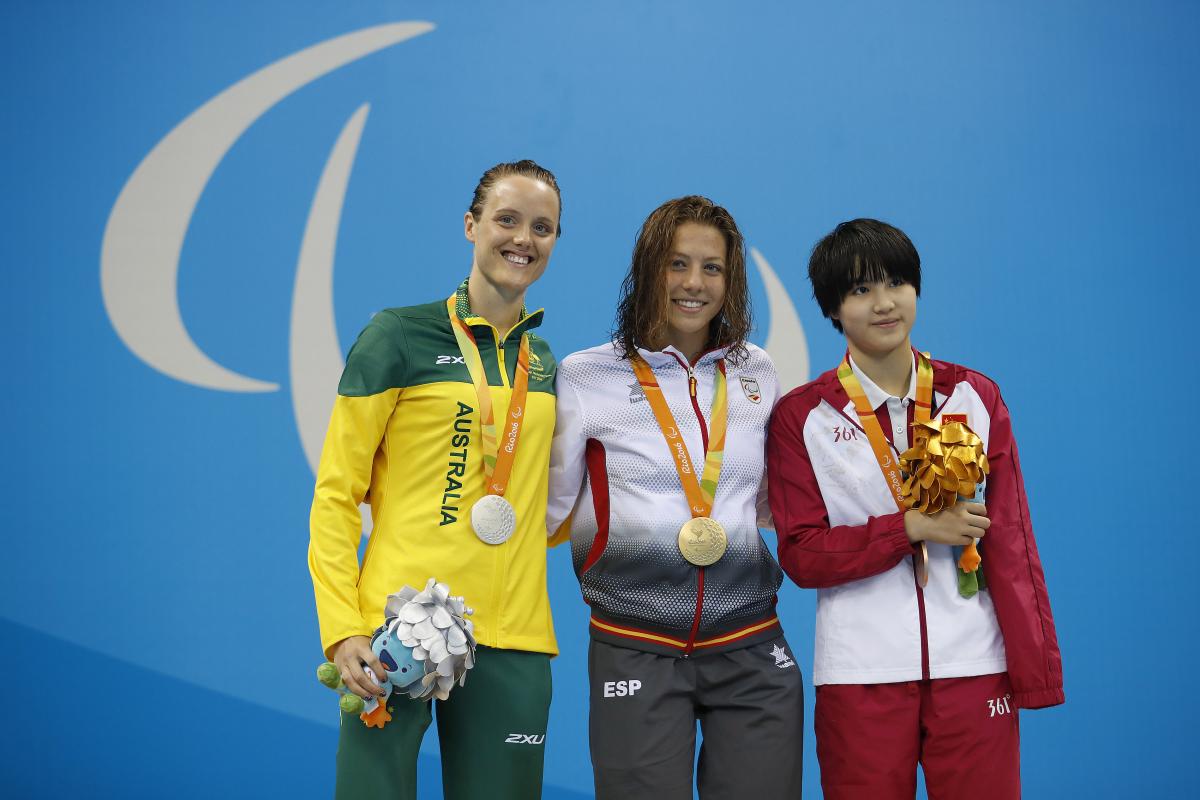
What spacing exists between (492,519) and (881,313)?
0.92 metres

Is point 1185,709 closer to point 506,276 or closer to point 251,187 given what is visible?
point 506,276

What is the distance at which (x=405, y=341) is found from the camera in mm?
2271

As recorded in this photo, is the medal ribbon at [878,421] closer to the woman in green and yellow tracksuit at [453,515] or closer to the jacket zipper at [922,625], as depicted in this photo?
the jacket zipper at [922,625]

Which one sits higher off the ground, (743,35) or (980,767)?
(743,35)

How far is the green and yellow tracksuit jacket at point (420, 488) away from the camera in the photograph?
2184 mm

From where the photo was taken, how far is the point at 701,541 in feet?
7.29

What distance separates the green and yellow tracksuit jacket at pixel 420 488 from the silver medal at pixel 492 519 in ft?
0.07

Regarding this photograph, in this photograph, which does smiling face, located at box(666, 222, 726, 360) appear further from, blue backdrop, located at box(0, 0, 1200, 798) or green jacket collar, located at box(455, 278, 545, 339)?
blue backdrop, located at box(0, 0, 1200, 798)

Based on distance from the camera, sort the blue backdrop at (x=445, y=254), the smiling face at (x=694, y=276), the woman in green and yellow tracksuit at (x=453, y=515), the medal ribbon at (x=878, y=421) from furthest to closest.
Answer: the blue backdrop at (x=445, y=254)
the smiling face at (x=694, y=276)
the medal ribbon at (x=878, y=421)
the woman in green and yellow tracksuit at (x=453, y=515)

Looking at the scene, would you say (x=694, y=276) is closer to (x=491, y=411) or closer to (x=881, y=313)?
(x=881, y=313)

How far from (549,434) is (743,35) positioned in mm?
2532

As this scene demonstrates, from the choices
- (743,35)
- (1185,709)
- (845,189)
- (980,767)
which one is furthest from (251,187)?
(1185,709)

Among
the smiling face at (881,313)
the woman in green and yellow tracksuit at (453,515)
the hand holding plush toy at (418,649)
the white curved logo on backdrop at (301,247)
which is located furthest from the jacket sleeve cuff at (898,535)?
the white curved logo on backdrop at (301,247)

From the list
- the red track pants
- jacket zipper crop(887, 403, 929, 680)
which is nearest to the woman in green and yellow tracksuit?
the red track pants
